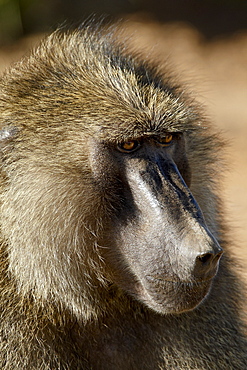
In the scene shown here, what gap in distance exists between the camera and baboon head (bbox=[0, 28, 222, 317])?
2.70 meters

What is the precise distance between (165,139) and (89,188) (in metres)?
0.45

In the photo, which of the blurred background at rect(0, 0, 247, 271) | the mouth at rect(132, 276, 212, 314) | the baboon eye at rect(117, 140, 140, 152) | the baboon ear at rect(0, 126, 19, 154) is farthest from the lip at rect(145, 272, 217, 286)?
the blurred background at rect(0, 0, 247, 271)

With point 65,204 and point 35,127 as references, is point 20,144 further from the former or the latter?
point 65,204

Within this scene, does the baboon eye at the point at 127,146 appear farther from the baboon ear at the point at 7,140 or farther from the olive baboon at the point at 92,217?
the baboon ear at the point at 7,140

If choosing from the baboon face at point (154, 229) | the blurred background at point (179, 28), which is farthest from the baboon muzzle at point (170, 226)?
the blurred background at point (179, 28)

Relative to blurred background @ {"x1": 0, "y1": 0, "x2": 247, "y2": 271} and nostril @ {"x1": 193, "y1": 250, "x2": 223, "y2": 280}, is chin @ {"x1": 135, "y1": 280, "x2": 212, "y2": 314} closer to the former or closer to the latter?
nostril @ {"x1": 193, "y1": 250, "x2": 223, "y2": 280}

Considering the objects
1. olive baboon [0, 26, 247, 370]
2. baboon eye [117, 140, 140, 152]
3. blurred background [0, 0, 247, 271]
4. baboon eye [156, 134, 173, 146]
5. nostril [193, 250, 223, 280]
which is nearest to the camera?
nostril [193, 250, 223, 280]

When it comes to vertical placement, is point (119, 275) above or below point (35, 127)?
below

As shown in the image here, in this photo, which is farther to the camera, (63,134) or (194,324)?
(194,324)

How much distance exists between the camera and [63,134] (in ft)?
9.32

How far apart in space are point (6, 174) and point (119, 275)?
71 cm

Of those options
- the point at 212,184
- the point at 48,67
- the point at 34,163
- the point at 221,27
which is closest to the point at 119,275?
the point at 34,163

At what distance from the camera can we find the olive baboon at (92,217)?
2.67 metres

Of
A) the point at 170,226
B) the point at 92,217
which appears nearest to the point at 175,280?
the point at 170,226
